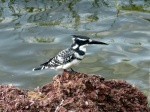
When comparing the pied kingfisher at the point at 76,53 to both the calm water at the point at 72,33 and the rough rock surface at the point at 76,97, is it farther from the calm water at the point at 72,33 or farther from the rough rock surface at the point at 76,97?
the calm water at the point at 72,33

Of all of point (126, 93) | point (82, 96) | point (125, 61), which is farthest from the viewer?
point (125, 61)

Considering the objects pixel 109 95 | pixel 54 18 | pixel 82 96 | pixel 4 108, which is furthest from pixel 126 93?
pixel 54 18

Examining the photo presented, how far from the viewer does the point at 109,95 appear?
6.60 metres

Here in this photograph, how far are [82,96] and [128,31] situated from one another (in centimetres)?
721

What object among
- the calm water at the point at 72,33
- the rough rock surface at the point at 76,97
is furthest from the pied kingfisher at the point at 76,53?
the calm water at the point at 72,33

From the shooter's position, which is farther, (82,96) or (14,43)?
(14,43)

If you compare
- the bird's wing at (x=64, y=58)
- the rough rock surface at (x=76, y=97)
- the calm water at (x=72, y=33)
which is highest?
the bird's wing at (x=64, y=58)

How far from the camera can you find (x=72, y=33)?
13.1 metres

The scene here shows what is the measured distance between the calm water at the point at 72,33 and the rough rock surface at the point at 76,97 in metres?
3.72

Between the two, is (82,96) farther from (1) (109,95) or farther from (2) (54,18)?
(2) (54,18)

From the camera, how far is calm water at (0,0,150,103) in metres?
11.5

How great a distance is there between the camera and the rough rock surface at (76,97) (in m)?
6.27

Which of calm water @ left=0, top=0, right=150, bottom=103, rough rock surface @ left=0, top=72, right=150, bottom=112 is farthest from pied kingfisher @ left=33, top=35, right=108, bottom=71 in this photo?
calm water @ left=0, top=0, right=150, bottom=103

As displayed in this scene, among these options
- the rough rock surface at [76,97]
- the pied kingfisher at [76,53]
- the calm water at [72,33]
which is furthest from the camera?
the calm water at [72,33]
